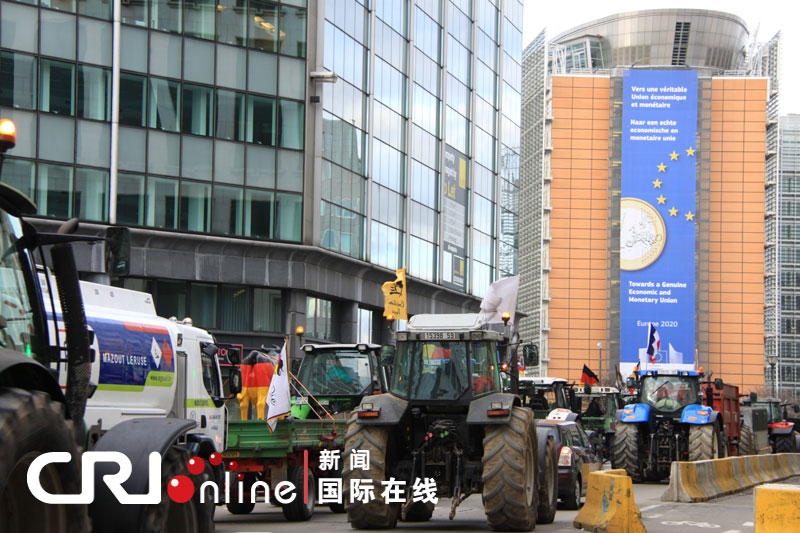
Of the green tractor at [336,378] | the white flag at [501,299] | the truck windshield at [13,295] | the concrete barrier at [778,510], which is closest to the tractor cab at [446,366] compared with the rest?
the green tractor at [336,378]

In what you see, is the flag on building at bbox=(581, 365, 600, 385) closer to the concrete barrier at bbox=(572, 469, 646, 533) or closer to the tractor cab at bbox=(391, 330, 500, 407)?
the concrete barrier at bbox=(572, 469, 646, 533)

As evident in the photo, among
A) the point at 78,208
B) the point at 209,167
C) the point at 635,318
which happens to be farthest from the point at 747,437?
the point at 635,318

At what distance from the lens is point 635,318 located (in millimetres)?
140375

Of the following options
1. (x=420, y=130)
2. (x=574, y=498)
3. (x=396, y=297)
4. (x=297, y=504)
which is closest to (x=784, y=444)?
(x=420, y=130)

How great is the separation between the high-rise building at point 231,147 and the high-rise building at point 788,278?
135588 mm

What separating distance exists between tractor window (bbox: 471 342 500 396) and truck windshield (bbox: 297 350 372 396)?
5611 millimetres

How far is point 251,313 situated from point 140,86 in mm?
8582

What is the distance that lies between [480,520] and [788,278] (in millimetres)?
174534

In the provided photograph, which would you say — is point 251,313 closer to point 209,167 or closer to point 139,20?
point 209,167

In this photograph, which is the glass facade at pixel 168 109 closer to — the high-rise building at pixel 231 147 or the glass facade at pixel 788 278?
the high-rise building at pixel 231 147

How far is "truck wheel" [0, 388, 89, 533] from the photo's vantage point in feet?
15.8

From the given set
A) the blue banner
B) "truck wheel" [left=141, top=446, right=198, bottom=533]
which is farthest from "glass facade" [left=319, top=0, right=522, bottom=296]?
the blue banner

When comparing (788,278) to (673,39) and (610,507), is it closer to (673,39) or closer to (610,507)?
(673,39)

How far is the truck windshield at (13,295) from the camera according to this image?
18.9ft
